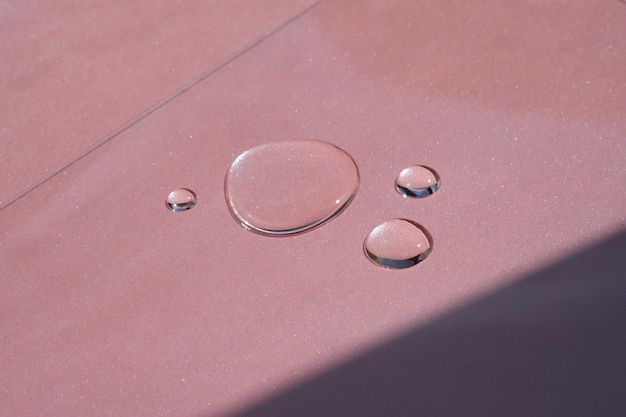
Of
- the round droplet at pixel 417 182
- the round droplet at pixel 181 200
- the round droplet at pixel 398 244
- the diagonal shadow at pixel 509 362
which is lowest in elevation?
the diagonal shadow at pixel 509 362

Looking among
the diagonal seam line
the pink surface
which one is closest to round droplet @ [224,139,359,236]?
the pink surface

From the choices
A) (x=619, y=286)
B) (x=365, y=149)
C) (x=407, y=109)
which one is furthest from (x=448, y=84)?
(x=619, y=286)

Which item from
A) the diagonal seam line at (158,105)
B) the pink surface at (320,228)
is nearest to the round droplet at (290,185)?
the pink surface at (320,228)

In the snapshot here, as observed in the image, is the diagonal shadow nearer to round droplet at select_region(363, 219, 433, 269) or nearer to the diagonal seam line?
round droplet at select_region(363, 219, 433, 269)

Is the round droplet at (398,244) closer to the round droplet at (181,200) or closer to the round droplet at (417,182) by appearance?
the round droplet at (417,182)

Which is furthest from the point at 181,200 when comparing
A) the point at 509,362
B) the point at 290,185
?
the point at 509,362

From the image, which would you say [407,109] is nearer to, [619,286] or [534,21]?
[534,21]
